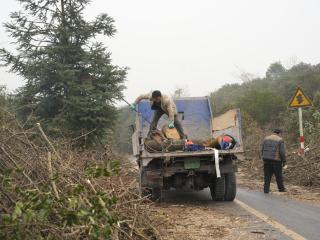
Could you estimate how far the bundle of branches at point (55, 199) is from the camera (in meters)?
4.40

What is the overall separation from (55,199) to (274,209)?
5.54 m

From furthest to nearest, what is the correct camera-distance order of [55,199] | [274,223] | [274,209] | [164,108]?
1. [164,108]
2. [274,209]
3. [274,223]
4. [55,199]

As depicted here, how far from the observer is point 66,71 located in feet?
61.9

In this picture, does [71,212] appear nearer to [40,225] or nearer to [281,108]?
[40,225]

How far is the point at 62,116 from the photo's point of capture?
748 inches

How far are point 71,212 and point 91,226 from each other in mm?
225

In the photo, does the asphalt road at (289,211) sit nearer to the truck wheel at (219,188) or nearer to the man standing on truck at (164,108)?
the truck wheel at (219,188)

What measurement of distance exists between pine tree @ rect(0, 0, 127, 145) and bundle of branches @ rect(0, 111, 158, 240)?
12117mm

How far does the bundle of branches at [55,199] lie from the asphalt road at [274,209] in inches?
89.2

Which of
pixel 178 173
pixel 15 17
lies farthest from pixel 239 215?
pixel 15 17

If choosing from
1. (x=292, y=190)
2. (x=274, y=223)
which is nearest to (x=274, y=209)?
(x=274, y=223)

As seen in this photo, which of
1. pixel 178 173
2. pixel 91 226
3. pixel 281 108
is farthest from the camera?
pixel 281 108

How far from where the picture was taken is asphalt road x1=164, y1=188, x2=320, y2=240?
24.0 ft

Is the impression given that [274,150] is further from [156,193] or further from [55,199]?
[55,199]
